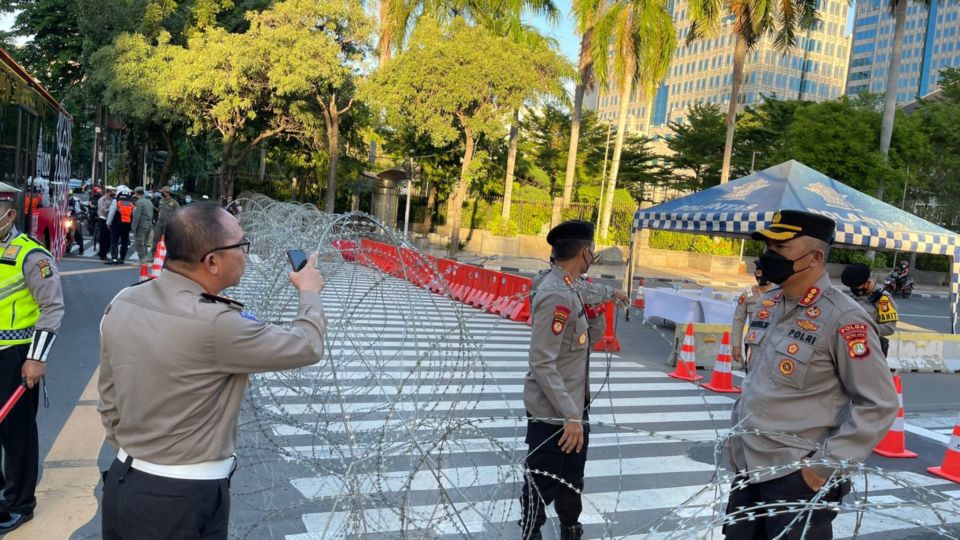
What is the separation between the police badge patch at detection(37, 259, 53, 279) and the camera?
3838 millimetres

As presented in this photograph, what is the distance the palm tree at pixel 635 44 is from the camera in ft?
84.9

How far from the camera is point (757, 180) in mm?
12898

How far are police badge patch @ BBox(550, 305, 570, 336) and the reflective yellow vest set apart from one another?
2850mm

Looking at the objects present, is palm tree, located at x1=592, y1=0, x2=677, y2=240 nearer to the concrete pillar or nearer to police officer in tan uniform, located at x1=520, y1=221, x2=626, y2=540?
the concrete pillar

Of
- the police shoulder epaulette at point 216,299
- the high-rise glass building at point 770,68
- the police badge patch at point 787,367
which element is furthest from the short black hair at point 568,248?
the high-rise glass building at point 770,68

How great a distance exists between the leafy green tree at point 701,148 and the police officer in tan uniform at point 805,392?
37.0 meters

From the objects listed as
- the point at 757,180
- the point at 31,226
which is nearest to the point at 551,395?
the point at 31,226

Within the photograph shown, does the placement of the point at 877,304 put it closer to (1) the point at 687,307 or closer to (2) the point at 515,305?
(1) the point at 687,307

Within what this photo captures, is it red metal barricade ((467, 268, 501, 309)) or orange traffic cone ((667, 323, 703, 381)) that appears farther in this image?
red metal barricade ((467, 268, 501, 309))

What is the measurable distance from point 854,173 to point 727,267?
252 inches

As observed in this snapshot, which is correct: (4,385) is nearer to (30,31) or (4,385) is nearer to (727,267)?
(727,267)

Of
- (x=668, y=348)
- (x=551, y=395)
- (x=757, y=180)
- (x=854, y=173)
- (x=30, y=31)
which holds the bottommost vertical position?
(x=668, y=348)

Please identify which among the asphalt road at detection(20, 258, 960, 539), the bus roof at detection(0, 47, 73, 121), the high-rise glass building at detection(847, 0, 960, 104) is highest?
the high-rise glass building at detection(847, 0, 960, 104)

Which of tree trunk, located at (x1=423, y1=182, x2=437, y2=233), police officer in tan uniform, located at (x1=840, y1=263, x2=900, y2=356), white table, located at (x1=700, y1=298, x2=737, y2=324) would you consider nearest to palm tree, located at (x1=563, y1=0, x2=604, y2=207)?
tree trunk, located at (x1=423, y1=182, x2=437, y2=233)
